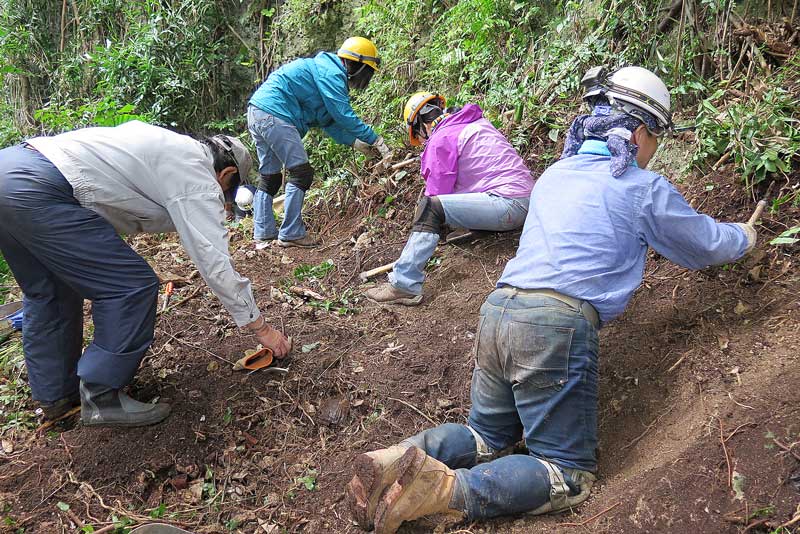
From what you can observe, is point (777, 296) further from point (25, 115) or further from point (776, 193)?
point (25, 115)

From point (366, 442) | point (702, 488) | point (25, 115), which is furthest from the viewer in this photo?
point (25, 115)

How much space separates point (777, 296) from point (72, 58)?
37.9ft

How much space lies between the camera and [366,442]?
2953 mm

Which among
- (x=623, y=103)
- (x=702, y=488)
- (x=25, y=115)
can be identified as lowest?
(x=25, y=115)

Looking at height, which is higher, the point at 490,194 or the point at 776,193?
the point at 776,193

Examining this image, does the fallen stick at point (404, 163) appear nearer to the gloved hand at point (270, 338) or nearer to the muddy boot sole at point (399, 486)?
the gloved hand at point (270, 338)

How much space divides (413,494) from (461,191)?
260 cm

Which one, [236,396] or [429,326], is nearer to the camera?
[236,396]

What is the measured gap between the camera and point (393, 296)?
4129 millimetres

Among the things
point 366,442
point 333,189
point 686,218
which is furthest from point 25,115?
point 686,218

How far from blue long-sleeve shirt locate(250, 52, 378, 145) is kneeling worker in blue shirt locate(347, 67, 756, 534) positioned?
3223mm

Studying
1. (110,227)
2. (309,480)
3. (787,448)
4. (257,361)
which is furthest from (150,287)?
(787,448)

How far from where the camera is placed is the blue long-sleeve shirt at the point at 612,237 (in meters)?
2.38

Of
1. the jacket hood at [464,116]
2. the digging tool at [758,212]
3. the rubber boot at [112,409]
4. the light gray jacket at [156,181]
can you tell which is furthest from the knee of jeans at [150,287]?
the digging tool at [758,212]
